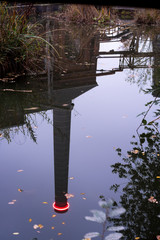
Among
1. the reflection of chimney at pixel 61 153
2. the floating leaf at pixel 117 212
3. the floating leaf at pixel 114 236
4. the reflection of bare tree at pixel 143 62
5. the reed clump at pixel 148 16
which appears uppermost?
the reed clump at pixel 148 16

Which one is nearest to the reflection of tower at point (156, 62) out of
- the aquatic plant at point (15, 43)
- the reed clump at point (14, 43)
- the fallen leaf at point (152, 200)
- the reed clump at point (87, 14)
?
the aquatic plant at point (15, 43)

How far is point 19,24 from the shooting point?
4.82 m

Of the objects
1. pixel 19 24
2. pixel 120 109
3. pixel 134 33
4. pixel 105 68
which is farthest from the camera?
pixel 134 33

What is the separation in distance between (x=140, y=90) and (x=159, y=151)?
2191mm

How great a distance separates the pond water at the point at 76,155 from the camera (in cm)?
204

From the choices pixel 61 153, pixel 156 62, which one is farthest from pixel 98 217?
pixel 156 62

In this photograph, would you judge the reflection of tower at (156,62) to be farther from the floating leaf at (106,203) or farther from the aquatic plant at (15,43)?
the floating leaf at (106,203)

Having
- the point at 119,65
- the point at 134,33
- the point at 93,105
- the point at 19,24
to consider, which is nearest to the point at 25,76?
the point at 19,24

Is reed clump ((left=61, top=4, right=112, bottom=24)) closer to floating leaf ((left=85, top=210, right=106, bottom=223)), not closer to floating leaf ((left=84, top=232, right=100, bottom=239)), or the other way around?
floating leaf ((left=85, top=210, right=106, bottom=223))

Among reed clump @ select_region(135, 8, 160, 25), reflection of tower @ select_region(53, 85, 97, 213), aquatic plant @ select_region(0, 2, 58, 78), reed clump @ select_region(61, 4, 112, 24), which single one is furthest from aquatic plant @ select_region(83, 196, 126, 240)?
reed clump @ select_region(61, 4, 112, 24)

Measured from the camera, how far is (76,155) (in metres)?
2.98

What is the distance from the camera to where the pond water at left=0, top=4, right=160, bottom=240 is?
204 centimetres

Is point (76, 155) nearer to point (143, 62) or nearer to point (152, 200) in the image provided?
point (152, 200)

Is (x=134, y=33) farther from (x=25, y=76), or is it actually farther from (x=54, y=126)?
(x=54, y=126)
